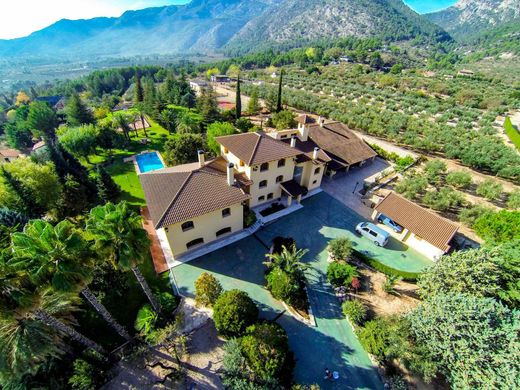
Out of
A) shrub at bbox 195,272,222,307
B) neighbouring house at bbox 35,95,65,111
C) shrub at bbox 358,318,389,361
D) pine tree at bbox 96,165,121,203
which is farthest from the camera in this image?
neighbouring house at bbox 35,95,65,111

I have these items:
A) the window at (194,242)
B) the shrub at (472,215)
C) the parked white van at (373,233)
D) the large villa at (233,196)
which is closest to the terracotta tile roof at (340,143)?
the large villa at (233,196)

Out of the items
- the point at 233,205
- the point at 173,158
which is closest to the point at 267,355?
the point at 233,205

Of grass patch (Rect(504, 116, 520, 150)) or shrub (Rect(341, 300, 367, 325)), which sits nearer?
shrub (Rect(341, 300, 367, 325))

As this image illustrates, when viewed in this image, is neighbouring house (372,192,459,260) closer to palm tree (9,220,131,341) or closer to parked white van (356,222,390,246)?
parked white van (356,222,390,246)

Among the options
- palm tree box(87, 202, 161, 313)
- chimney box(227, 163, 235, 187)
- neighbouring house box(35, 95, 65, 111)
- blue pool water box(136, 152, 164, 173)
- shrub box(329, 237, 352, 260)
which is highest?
palm tree box(87, 202, 161, 313)

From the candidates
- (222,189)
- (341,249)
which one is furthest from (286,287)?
(222,189)

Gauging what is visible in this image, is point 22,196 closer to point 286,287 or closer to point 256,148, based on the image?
point 256,148

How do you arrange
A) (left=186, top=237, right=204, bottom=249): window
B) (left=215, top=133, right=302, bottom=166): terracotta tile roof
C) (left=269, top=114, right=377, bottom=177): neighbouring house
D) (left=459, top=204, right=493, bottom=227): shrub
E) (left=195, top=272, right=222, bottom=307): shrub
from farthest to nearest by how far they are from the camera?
(left=269, top=114, right=377, bottom=177): neighbouring house
(left=459, top=204, right=493, bottom=227): shrub
(left=215, top=133, right=302, bottom=166): terracotta tile roof
(left=186, top=237, right=204, bottom=249): window
(left=195, top=272, right=222, bottom=307): shrub

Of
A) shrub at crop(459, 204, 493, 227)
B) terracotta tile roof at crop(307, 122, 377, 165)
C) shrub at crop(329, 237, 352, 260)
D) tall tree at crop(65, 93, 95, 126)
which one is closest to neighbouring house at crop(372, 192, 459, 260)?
shrub at crop(459, 204, 493, 227)

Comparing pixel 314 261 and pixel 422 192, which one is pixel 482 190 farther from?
pixel 314 261
